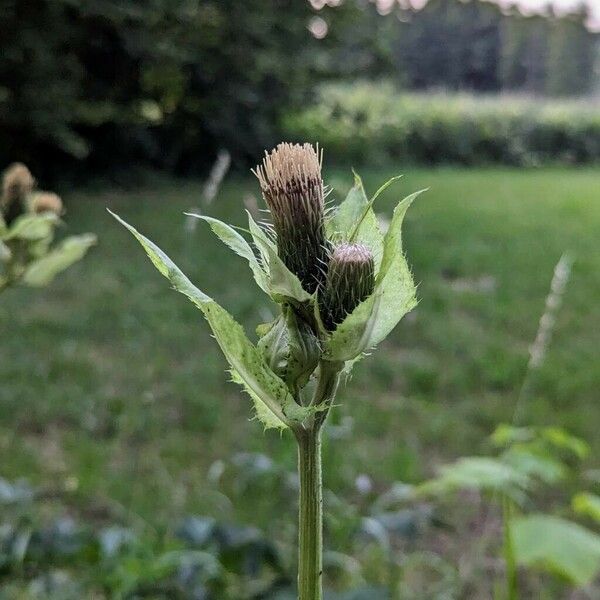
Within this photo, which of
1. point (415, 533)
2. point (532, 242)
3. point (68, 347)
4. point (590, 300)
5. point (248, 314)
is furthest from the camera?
point (532, 242)

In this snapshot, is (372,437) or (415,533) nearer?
(415,533)

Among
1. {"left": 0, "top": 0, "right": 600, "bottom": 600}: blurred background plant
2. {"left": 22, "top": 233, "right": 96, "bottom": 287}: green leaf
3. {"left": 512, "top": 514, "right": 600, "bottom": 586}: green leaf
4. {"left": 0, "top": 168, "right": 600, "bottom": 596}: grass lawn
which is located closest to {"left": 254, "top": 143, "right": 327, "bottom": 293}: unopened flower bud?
{"left": 0, "top": 0, "right": 600, "bottom": 600}: blurred background plant

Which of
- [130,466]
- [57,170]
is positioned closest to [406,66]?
[57,170]

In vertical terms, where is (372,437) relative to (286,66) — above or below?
below

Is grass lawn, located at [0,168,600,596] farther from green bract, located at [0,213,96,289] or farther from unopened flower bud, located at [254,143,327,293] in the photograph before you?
unopened flower bud, located at [254,143,327,293]

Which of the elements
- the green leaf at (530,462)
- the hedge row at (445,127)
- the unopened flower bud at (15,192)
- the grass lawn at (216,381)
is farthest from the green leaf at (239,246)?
the hedge row at (445,127)

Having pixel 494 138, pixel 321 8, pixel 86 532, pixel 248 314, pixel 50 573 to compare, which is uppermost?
pixel 321 8

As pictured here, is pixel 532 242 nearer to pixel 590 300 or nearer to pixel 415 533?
pixel 590 300
